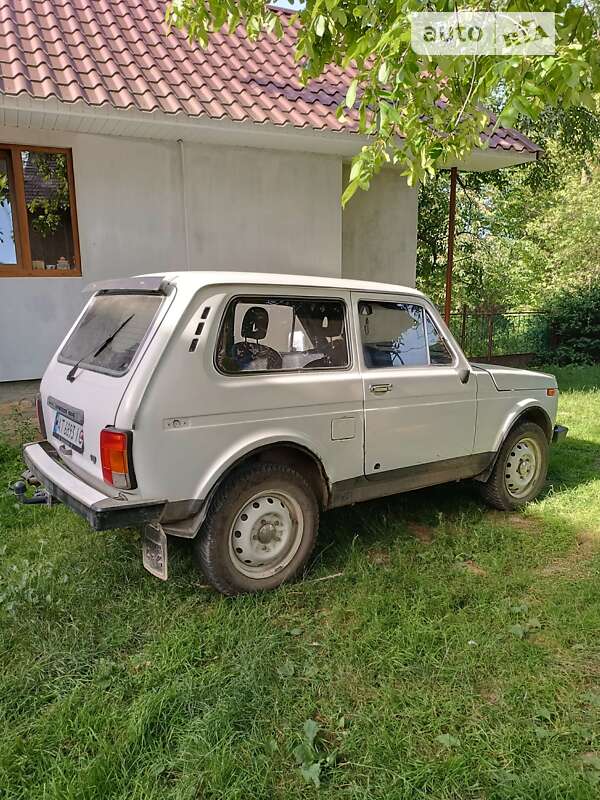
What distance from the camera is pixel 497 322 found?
43.7 ft

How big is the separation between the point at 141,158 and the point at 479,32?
494 cm

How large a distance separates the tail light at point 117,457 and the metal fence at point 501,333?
10.5m

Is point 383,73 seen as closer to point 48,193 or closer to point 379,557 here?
point 379,557

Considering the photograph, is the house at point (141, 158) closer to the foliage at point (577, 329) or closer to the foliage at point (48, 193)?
the foliage at point (48, 193)

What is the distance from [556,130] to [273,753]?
13.8m

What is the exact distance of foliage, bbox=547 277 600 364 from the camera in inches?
542

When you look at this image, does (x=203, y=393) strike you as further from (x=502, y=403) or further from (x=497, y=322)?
(x=497, y=322)

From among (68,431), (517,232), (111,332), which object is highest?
(517,232)

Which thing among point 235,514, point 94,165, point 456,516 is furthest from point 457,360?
point 94,165

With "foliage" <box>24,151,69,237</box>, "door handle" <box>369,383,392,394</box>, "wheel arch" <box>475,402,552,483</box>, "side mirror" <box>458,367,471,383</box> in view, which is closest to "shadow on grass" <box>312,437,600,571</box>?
"wheel arch" <box>475,402,552,483</box>

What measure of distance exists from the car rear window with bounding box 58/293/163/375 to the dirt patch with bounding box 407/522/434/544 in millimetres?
2510

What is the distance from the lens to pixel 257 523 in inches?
139

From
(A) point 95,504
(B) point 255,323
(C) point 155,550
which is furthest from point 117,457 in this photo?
(B) point 255,323

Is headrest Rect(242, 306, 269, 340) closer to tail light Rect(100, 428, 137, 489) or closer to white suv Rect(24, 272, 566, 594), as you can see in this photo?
white suv Rect(24, 272, 566, 594)
